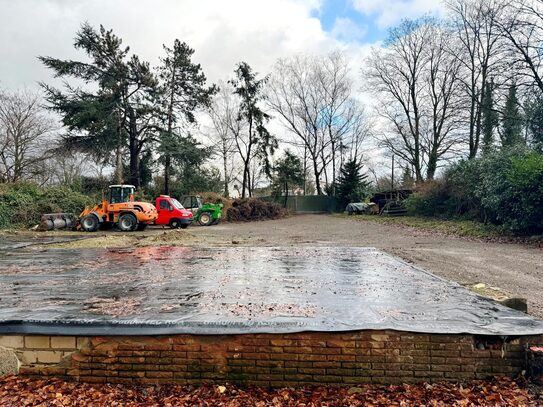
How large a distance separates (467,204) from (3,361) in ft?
57.3

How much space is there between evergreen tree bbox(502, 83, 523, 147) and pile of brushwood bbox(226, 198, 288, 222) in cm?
1473

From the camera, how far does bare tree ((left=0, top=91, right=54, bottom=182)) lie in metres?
20.7

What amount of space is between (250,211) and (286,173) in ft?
23.2

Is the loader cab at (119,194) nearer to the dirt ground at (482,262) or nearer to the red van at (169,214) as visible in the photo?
the red van at (169,214)

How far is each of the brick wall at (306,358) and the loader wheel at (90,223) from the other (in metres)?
13.6

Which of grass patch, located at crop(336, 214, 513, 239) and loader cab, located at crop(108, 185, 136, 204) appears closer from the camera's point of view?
grass patch, located at crop(336, 214, 513, 239)

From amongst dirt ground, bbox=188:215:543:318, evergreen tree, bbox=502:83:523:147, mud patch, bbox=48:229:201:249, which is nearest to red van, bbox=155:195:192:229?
mud patch, bbox=48:229:201:249

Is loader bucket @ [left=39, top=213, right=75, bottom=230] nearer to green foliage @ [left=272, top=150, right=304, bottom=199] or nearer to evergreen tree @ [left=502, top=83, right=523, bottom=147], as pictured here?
green foliage @ [left=272, top=150, right=304, bottom=199]

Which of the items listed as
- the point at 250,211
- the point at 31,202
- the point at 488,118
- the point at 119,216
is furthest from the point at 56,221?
the point at 488,118

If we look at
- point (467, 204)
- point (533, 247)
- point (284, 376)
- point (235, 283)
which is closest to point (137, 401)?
point (284, 376)

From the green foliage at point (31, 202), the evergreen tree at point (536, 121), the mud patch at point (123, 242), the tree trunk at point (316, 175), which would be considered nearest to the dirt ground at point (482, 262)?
the mud patch at point (123, 242)

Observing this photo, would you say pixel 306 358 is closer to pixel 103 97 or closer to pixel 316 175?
pixel 103 97

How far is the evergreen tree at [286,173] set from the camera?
30.3 meters

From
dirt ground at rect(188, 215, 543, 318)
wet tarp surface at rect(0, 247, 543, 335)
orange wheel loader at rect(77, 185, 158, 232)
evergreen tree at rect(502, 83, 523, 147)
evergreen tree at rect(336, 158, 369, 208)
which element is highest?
evergreen tree at rect(502, 83, 523, 147)
